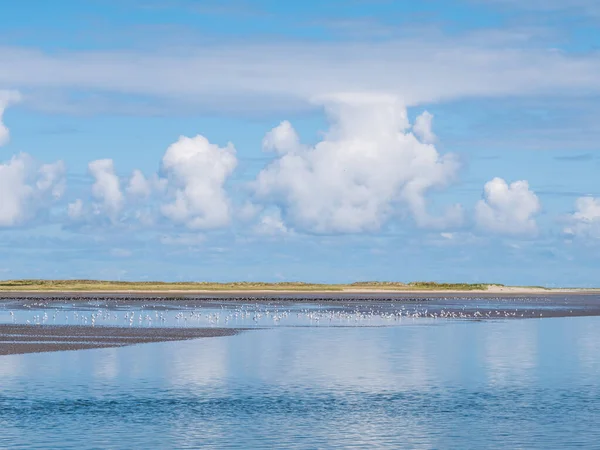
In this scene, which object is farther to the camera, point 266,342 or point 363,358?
point 266,342

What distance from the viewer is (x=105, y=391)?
35438 mm

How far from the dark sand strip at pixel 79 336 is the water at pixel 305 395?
3.27 meters

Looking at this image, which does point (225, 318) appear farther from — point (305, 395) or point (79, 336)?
point (305, 395)

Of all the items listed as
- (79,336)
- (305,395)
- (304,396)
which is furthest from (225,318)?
(304,396)

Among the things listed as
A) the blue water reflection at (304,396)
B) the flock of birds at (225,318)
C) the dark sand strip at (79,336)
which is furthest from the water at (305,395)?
the flock of birds at (225,318)

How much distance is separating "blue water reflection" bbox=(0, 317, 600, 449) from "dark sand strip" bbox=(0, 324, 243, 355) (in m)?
3.00

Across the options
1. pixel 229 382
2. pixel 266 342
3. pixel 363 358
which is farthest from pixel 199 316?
pixel 229 382

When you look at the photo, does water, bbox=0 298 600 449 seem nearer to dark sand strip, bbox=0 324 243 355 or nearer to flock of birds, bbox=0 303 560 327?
dark sand strip, bbox=0 324 243 355

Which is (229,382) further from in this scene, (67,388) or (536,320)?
(536,320)

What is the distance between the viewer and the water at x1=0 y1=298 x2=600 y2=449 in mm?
27000

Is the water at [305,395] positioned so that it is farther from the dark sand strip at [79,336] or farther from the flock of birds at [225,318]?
the flock of birds at [225,318]

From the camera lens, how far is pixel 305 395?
34969 mm

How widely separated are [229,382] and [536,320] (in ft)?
174

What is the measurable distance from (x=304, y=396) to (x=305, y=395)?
0.73ft
